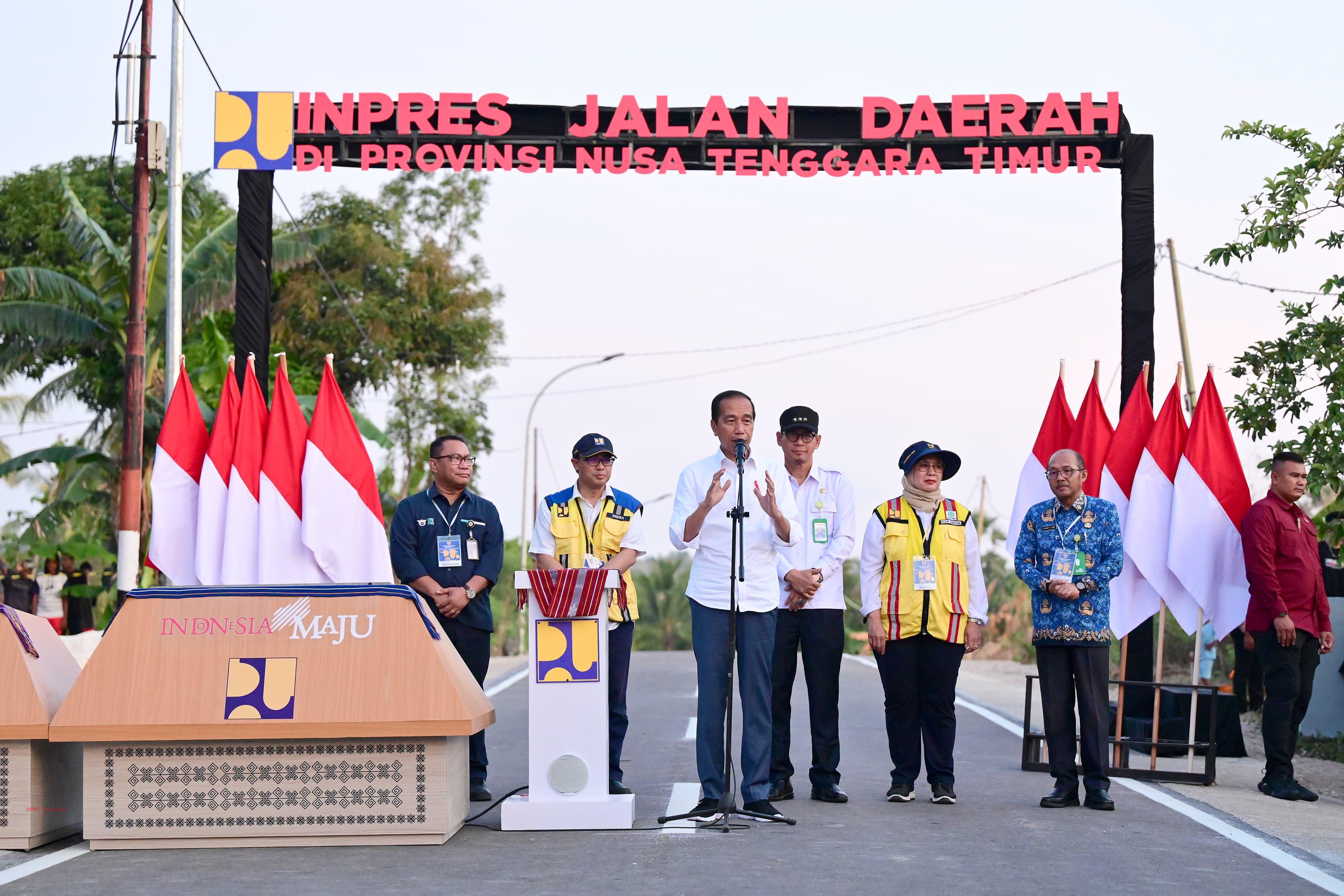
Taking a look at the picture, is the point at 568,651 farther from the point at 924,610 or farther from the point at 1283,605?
the point at 1283,605

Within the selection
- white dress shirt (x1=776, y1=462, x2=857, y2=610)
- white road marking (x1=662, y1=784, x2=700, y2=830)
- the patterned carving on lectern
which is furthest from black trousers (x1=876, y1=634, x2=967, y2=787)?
the patterned carving on lectern

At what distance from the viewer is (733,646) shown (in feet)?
24.9

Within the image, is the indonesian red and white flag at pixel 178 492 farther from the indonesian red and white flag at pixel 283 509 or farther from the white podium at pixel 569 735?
the white podium at pixel 569 735

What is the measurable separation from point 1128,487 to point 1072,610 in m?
2.18

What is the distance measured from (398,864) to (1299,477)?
6385 mm

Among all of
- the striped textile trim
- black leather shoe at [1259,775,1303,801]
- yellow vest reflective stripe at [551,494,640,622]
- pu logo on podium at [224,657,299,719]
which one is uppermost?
yellow vest reflective stripe at [551,494,640,622]

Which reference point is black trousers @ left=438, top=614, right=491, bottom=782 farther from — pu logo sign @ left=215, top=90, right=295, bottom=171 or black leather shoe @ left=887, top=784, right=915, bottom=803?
pu logo sign @ left=215, top=90, right=295, bottom=171

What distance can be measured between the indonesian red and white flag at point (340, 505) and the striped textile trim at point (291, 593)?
2.95m

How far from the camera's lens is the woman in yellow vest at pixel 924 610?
342 inches

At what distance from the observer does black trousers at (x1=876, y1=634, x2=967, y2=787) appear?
8.70 meters

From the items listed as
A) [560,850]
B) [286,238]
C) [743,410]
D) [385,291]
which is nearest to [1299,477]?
[743,410]

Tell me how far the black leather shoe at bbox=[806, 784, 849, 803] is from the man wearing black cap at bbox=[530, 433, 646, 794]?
1.14 meters

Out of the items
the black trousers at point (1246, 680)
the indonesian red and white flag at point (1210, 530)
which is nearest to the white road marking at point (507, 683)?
the black trousers at point (1246, 680)

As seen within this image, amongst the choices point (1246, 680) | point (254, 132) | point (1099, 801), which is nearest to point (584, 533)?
point (1099, 801)
